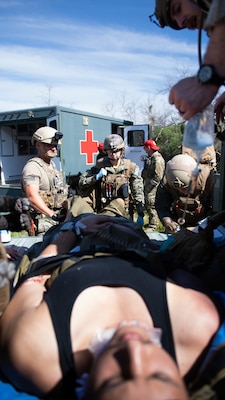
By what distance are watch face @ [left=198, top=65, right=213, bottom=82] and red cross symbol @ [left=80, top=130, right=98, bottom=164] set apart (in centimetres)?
517

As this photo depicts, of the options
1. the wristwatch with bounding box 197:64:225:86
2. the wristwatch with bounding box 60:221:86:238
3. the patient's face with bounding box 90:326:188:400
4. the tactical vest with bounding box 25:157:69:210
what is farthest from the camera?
the tactical vest with bounding box 25:157:69:210

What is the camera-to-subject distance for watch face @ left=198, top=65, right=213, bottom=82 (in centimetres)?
107

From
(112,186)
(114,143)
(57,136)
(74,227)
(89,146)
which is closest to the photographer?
(74,227)

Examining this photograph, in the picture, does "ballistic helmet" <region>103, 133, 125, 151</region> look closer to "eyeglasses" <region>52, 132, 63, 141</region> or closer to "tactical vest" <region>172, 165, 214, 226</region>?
"eyeglasses" <region>52, 132, 63, 141</region>

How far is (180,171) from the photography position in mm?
2406

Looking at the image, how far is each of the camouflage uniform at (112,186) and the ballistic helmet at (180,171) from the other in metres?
1.31

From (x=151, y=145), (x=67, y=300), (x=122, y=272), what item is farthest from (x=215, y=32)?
(x=151, y=145)

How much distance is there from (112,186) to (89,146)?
110 inches

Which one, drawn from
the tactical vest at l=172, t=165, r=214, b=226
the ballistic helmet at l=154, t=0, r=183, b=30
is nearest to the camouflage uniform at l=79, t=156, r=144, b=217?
the tactical vest at l=172, t=165, r=214, b=226

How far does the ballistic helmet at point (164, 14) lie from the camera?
1.28 meters

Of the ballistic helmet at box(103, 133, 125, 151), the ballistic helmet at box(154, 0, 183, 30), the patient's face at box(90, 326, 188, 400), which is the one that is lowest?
the patient's face at box(90, 326, 188, 400)

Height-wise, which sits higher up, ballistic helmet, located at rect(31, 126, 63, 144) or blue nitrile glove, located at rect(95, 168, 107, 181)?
ballistic helmet, located at rect(31, 126, 63, 144)

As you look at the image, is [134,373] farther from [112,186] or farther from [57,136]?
[112,186]

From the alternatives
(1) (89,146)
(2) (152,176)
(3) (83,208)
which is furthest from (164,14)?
(1) (89,146)
